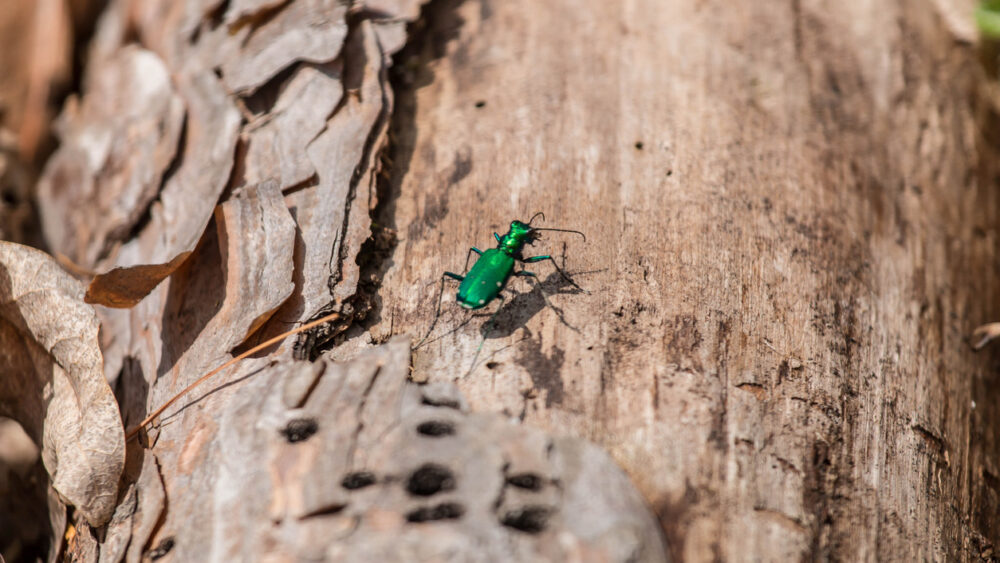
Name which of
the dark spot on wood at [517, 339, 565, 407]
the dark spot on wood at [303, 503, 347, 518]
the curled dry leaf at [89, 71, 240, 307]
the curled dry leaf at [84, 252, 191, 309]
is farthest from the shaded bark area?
the curled dry leaf at [84, 252, 191, 309]

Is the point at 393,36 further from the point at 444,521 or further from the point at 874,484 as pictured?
the point at 874,484

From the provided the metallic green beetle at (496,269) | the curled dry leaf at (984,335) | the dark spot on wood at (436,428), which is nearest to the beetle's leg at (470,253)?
the metallic green beetle at (496,269)

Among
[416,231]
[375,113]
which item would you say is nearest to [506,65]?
[375,113]

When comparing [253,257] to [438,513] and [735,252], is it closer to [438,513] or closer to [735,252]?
[438,513]

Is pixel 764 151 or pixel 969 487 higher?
pixel 764 151

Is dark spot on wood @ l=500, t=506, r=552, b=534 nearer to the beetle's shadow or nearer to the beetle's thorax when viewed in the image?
the beetle's shadow

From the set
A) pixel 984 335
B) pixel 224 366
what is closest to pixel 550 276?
pixel 224 366
